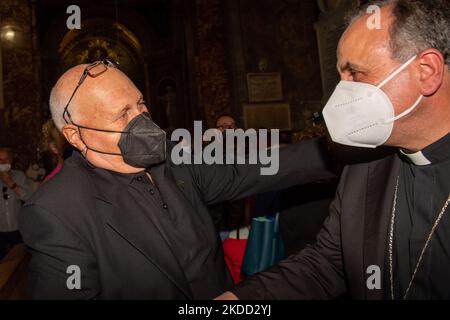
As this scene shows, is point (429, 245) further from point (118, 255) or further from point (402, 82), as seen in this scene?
point (118, 255)

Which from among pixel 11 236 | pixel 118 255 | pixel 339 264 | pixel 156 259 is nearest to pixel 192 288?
pixel 156 259

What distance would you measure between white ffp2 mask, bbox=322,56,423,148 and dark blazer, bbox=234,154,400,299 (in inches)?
9.2

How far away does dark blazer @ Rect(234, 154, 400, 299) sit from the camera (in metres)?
1.77

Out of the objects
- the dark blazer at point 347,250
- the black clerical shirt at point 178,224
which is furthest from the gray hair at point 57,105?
the dark blazer at point 347,250

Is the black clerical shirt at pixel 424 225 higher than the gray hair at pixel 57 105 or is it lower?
lower

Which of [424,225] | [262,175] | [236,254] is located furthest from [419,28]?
[236,254]

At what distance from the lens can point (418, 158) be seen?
1.74m

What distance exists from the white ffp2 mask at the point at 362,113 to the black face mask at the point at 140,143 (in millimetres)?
933

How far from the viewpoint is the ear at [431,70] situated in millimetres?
1548

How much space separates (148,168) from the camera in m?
2.23

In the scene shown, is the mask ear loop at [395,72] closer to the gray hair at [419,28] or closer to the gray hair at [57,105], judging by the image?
the gray hair at [419,28]

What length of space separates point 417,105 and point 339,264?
903 millimetres

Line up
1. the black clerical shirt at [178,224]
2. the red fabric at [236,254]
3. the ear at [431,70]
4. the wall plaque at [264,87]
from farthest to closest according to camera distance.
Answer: the wall plaque at [264,87]
the red fabric at [236,254]
the black clerical shirt at [178,224]
the ear at [431,70]
